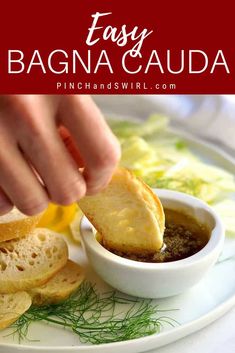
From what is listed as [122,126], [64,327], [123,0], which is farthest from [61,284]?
[122,126]

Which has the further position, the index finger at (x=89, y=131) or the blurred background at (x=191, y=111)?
the blurred background at (x=191, y=111)

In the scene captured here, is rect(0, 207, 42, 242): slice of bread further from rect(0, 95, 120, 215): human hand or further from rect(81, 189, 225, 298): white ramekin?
rect(0, 95, 120, 215): human hand

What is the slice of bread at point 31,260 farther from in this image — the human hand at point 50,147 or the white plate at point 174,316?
the human hand at point 50,147

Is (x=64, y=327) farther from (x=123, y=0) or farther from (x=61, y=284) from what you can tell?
(x=123, y=0)

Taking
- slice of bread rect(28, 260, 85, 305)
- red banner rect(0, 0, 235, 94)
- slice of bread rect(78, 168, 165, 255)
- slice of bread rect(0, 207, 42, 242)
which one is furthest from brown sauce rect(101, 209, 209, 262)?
red banner rect(0, 0, 235, 94)

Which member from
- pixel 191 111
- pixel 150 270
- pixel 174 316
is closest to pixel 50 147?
pixel 150 270

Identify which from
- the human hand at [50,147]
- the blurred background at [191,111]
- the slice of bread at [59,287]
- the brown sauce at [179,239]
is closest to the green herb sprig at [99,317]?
the slice of bread at [59,287]
